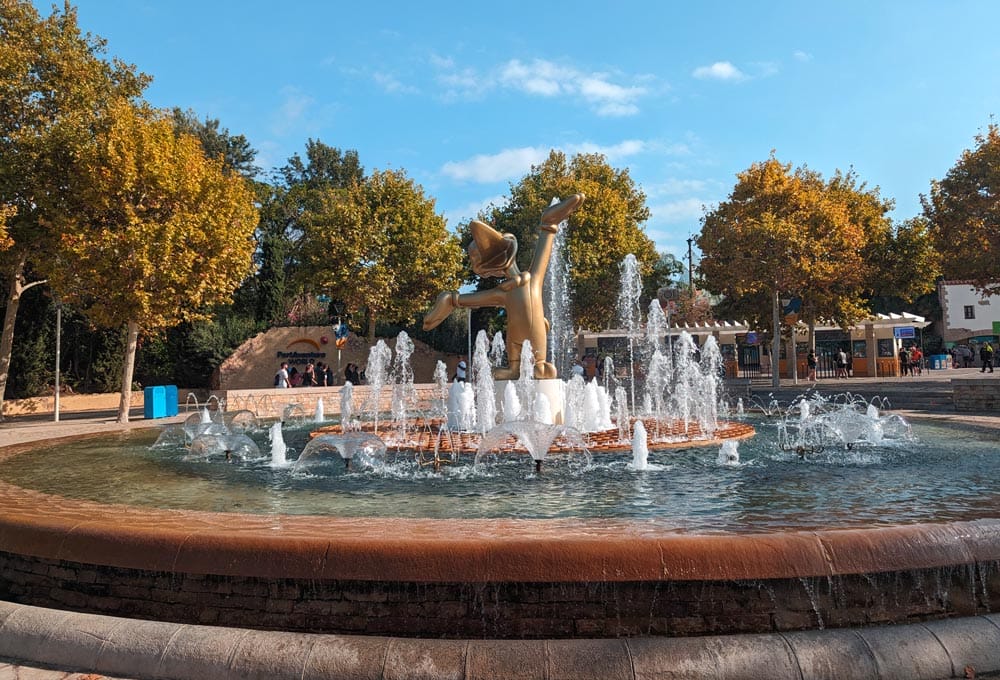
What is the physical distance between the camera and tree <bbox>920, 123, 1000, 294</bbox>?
20.4 meters

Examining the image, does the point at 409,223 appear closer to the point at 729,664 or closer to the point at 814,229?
the point at 814,229

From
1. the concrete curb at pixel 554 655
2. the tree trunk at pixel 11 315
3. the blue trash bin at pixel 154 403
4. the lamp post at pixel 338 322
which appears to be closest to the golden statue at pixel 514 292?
the concrete curb at pixel 554 655

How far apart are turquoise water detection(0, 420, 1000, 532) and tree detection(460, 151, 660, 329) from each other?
22.4 meters

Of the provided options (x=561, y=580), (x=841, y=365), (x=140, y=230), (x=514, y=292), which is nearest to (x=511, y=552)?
(x=561, y=580)

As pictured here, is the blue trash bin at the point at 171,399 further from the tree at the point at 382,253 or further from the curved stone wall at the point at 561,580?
the curved stone wall at the point at 561,580

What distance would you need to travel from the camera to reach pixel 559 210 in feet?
37.8

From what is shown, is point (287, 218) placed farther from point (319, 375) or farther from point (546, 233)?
point (546, 233)

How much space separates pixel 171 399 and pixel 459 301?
473 inches

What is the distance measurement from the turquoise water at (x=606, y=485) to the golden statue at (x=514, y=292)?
2901mm

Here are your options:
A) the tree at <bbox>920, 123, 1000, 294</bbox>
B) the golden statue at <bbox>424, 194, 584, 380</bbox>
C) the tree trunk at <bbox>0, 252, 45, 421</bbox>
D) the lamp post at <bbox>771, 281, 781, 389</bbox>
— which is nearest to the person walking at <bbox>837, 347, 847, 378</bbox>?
the lamp post at <bbox>771, 281, 781, 389</bbox>

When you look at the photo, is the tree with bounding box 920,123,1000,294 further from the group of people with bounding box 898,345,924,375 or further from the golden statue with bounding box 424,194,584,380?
the golden statue with bounding box 424,194,584,380

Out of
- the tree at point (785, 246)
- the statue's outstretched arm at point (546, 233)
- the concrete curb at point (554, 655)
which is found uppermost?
the tree at point (785, 246)

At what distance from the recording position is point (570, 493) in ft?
21.4

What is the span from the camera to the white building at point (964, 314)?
1795 inches
